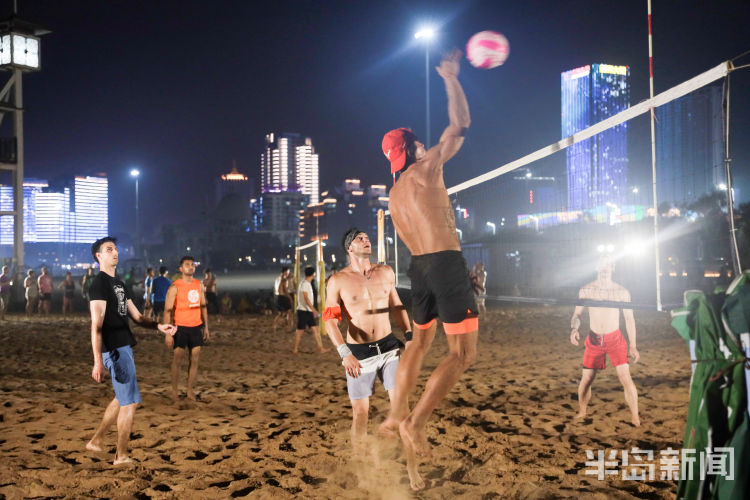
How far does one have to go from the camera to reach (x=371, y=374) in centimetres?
386

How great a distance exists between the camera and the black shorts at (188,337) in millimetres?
6121

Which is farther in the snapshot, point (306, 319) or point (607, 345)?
point (306, 319)

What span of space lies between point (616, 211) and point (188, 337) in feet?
42.8

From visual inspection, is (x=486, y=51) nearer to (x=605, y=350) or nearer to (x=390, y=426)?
(x=390, y=426)

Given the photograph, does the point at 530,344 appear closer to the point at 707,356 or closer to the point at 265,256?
the point at 707,356

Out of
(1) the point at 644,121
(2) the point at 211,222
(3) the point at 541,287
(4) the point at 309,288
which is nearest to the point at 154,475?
(1) the point at 644,121

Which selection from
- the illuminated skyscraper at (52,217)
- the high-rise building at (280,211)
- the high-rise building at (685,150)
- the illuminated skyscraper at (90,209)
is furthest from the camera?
the high-rise building at (280,211)

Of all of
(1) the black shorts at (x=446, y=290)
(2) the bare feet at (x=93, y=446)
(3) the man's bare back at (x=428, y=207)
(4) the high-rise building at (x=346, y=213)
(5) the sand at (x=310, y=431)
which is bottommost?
(5) the sand at (x=310, y=431)

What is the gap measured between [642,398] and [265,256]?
90.4 metres

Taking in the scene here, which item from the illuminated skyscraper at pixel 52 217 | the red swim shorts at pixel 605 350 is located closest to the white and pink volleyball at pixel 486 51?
the red swim shorts at pixel 605 350

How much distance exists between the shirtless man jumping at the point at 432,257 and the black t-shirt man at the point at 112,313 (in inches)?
93.4

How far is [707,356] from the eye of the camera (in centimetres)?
205

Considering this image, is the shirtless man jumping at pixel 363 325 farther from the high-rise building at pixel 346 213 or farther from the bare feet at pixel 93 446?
the high-rise building at pixel 346 213

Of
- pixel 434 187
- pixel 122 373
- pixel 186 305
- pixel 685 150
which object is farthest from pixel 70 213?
pixel 434 187
